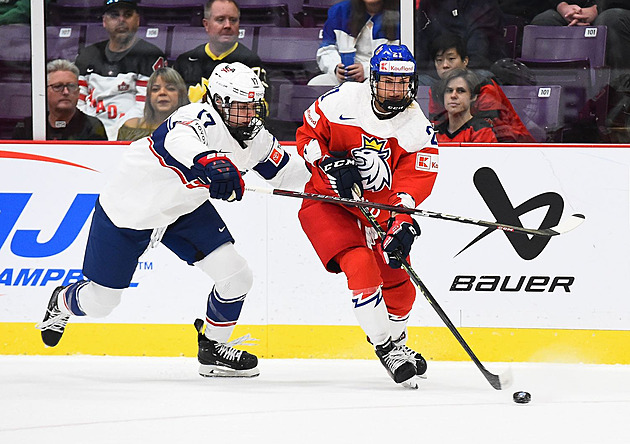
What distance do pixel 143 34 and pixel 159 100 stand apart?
0.31 meters

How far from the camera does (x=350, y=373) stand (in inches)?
155

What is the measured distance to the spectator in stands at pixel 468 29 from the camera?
14.1ft

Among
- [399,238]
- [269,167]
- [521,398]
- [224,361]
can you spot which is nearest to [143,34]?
[269,167]

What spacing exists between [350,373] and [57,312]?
118 cm

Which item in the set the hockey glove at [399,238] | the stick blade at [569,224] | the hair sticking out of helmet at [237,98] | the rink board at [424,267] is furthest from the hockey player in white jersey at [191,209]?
the stick blade at [569,224]

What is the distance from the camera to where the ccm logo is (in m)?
4.11

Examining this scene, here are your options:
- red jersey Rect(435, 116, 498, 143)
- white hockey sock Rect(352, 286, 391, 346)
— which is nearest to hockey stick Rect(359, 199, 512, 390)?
white hockey sock Rect(352, 286, 391, 346)

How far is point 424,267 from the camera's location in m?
4.16

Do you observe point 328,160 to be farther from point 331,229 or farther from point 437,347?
point 437,347

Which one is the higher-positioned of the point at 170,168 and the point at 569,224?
the point at 170,168

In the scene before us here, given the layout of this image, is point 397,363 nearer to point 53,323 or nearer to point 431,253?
point 431,253

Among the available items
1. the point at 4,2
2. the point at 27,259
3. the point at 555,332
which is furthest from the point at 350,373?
the point at 4,2

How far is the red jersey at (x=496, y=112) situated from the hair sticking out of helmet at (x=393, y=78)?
0.83 metres

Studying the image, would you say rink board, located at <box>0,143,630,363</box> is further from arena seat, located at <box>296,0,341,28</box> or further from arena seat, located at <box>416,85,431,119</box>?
arena seat, located at <box>296,0,341,28</box>
